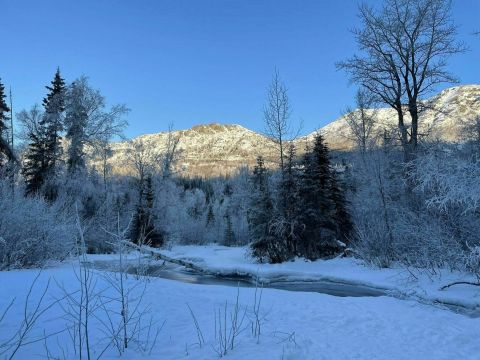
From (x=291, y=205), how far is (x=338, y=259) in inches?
142

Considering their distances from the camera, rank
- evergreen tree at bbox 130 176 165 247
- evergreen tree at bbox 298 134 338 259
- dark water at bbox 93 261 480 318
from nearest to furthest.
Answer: dark water at bbox 93 261 480 318 < evergreen tree at bbox 298 134 338 259 < evergreen tree at bbox 130 176 165 247

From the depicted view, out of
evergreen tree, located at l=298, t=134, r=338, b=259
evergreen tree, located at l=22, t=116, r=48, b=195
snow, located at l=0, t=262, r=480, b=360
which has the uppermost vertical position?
evergreen tree, located at l=22, t=116, r=48, b=195

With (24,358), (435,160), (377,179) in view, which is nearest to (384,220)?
(377,179)

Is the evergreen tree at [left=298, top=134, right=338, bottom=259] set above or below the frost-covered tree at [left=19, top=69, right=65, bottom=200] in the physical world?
below

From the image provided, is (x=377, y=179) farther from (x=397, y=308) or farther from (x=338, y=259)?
(x=397, y=308)

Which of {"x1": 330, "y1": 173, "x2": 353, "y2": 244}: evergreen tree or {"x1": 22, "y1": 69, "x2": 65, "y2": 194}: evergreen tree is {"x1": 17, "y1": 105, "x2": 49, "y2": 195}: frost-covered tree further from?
{"x1": 330, "y1": 173, "x2": 353, "y2": 244}: evergreen tree

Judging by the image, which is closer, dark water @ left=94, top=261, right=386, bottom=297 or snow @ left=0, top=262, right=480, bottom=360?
snow @ left=0, top=262, right=480, bottom=360

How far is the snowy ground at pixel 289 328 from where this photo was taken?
538 cm

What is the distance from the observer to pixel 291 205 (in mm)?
21109

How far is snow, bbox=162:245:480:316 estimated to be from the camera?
962 centimetres

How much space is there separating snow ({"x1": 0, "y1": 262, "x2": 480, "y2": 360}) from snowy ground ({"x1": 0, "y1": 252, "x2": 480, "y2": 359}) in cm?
1

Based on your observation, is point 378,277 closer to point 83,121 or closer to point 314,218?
point 314,218

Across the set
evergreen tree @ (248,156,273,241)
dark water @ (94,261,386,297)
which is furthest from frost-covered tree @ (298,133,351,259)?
dark water @ (94,261,386,297)

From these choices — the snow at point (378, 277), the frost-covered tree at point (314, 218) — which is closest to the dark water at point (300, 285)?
the snow at point (378, 277)
